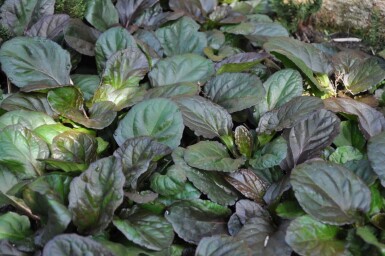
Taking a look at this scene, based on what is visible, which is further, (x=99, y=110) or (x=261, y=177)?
(x=99, y=110)

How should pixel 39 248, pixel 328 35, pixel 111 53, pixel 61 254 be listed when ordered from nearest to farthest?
pixel 61 254 → pixel 39 248 → pixel 111 53 → pixel 328 35

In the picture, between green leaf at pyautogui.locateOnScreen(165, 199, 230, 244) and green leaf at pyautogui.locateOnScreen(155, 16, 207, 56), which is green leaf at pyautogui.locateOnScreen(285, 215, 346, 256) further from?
green leaf at pyautogui.locateOnScreen(155, 16, 207, 56)

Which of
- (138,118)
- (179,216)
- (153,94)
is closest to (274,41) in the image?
(153,94)

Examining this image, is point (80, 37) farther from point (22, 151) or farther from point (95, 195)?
point (95, 195)

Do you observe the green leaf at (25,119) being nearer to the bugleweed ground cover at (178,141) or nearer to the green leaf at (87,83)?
the bugleweed ground cover at (178,141)

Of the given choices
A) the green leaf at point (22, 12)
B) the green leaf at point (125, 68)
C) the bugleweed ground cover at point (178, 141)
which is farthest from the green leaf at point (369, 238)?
the green leaf at point (22, 12)

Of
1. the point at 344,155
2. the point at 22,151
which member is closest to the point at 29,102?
the point at 22,151

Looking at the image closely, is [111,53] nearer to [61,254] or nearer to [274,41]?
[274,41]
